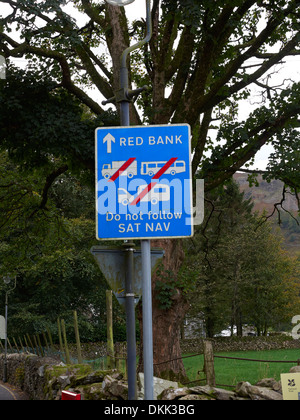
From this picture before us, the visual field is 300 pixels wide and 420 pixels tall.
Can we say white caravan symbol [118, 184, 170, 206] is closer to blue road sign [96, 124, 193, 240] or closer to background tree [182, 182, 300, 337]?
blue road sign [96, 124, 193, 240]

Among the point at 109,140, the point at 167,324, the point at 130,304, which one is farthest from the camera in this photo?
the point at 167,324

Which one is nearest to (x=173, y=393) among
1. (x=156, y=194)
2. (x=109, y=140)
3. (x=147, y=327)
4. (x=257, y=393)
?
(x=257, y=393)

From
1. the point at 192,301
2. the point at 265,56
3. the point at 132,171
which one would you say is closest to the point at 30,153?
the point at 265,56

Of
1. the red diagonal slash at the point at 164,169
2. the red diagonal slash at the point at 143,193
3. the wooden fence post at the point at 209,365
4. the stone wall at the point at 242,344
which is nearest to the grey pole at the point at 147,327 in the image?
the red diagonal slash at the point at 143,193

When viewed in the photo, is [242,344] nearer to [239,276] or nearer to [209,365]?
[239,276]

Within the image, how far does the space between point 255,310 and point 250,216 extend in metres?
8.89

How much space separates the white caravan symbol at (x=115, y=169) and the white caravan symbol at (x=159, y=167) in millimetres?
80

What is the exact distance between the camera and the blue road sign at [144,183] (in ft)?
15.5

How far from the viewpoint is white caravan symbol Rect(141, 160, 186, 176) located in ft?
15.7

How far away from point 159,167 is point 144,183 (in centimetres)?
19

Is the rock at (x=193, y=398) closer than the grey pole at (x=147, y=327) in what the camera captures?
No

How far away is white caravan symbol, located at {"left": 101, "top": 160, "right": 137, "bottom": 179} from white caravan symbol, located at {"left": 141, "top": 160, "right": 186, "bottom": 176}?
3.2 inches

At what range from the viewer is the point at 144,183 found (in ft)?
15.6

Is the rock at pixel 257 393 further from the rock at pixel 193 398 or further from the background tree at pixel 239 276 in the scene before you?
the background tree at pixel 239 276
